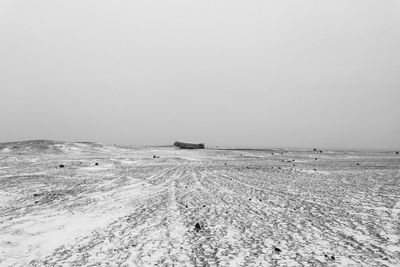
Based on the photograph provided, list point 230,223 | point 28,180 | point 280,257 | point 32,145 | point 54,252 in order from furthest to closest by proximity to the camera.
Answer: point 32,145 → point 28,180 → point 230,223 → point 54,252 → point 280,257

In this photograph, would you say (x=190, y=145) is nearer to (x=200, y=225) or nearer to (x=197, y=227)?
(x=200, y=225)

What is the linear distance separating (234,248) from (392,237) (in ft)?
14.1

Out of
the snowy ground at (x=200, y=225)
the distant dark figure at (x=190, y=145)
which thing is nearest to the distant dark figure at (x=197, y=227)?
the snowy ground at (x=200, y=225)

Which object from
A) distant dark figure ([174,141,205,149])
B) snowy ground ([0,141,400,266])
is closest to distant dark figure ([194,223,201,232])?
snowy ground ([0,141,400,266])

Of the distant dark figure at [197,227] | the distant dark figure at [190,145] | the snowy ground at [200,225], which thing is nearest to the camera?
the snowy ground at [200,225]

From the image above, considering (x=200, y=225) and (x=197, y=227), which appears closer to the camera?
(x=197, y=227)

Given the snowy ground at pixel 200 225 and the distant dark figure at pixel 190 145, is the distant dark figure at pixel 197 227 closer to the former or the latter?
the snowy ground at pixel 200 225

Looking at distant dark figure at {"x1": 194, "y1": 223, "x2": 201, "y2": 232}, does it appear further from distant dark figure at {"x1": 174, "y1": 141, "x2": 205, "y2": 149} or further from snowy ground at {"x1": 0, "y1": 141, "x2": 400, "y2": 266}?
distant dark figure at {"x1": 174, "y1": 141, "x2": 205, "y2": 149}

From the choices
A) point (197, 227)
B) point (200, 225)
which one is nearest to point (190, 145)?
point (200, 225)

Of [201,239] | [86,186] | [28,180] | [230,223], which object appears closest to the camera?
[201,239]

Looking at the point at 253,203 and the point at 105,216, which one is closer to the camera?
the point at 105,216

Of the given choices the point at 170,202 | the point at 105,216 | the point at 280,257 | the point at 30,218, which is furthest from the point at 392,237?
the point at 30,218

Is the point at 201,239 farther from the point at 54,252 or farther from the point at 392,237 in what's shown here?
the point at 392,237

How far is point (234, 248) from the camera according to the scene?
22.9ft
